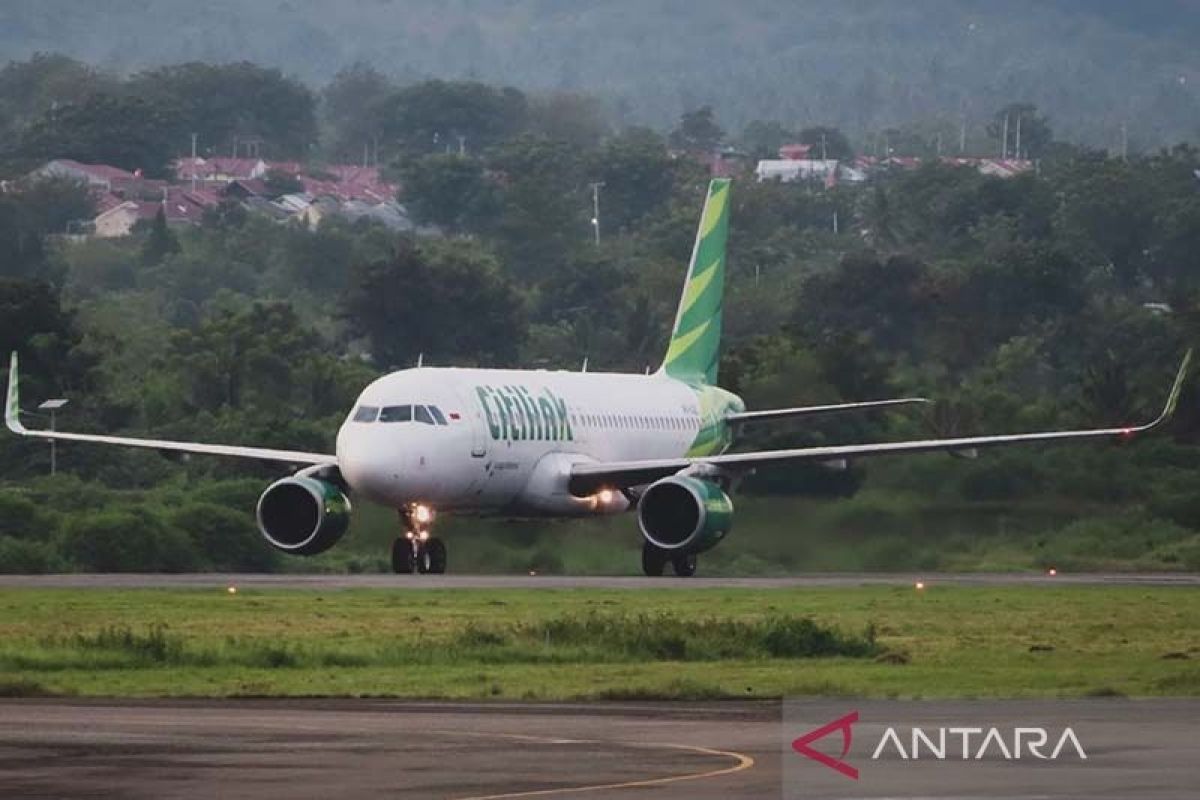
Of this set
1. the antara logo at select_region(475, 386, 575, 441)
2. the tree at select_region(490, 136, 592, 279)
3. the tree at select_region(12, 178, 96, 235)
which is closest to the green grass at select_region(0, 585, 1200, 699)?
the antara logo at select_region(475, 386, 575, 441)

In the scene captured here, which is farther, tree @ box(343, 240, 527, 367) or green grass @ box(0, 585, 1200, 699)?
tree @ box(343, 240, 527, 367)

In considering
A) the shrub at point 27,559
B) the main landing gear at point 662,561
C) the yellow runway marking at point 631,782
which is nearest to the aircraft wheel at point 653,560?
the main landing gear at point 662,561

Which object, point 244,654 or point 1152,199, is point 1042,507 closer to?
point 244,654

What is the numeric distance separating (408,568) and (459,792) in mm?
32899

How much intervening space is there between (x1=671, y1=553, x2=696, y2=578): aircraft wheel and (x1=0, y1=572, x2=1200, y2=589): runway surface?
2.71 ft

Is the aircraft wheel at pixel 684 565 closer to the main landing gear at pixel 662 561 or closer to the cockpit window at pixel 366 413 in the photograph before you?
the main landing gear at pixel 662 561

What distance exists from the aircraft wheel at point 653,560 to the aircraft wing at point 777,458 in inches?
71.5

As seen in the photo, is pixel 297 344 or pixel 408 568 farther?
pixel 297 344

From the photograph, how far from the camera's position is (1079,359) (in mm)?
111375

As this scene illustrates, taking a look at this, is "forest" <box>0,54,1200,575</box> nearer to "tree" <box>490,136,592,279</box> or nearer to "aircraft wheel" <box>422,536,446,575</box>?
"tree" <box>490,136,592,279</box>

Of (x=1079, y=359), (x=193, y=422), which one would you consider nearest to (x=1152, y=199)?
(x=1079, y=359)

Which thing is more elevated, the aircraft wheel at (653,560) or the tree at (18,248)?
the tree at (18,248)

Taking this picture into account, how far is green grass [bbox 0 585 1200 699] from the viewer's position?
1351 inches

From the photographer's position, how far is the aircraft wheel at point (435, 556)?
187ft
